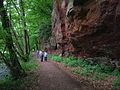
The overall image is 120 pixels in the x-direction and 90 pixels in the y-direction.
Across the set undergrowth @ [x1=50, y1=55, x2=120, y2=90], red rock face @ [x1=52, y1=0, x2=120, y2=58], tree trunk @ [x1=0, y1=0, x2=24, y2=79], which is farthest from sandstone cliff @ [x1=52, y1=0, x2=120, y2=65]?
tree trunk @ [x1=0, y1=0, x2=24, y2=79]

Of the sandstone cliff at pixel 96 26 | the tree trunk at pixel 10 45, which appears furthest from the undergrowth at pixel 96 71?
the tree trunk at pixel 10 45

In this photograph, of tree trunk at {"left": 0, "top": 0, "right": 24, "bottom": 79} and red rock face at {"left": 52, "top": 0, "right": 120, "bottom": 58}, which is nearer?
tree trunk at {"left": 0, "top": 0, "right": 24, "bottom": 79}

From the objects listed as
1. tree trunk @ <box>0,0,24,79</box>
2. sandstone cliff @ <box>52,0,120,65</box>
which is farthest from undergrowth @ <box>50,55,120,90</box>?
tree trunk @ <box>0,0,24,79</box>

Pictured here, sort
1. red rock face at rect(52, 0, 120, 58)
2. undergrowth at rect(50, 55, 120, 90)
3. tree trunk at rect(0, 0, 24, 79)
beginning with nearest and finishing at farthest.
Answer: tree trunk at rect(0, 0, 24, 79)
undergrowth at rect(50, 55, 120, 90)
red rock face at rect(52, 0, 120, 58)

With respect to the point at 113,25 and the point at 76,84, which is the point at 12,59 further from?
the point at 113,25

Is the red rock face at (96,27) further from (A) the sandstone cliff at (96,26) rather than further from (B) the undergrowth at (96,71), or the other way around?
(B) the undergrowth at (96,71)

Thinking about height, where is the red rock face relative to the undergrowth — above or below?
above

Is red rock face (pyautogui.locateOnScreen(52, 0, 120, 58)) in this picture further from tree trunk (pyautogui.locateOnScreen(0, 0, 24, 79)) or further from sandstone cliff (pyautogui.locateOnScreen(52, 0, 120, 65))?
tree trunk (pyautogui.locateOnScreen(0, 0, 24, 79))

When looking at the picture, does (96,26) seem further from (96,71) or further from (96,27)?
(96,71)

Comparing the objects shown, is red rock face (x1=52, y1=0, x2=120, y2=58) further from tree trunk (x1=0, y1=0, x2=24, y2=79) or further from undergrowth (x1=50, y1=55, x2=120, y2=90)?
tree trunk (x1=0, y1=0, x2=24, y2=79)

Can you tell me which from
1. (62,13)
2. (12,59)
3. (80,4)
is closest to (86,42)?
(80,4)

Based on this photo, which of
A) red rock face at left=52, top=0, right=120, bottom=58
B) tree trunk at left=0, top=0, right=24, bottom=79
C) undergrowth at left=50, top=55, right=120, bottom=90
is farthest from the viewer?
red rock face at left=52, top=0, right=120, bottom=58

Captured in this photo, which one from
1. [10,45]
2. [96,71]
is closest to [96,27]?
[96,71]

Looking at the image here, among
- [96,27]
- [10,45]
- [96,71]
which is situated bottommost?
[96,71]
